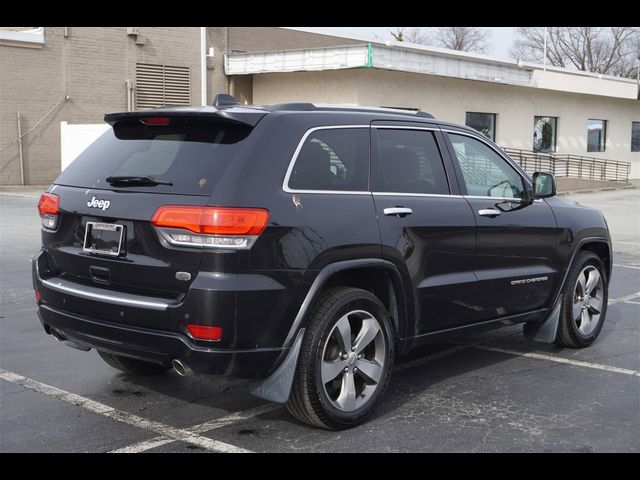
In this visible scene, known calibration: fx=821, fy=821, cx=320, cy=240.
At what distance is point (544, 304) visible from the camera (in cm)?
646

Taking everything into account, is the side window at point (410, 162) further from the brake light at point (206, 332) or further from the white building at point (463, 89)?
the white building at point (463, 89)

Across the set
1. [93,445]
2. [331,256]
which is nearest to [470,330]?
[331,256]

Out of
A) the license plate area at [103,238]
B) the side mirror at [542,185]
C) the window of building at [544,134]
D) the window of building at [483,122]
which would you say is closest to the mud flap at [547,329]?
the side mirror at [542,185]

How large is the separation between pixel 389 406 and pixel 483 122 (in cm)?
2716

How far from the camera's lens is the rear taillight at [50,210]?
4949mm

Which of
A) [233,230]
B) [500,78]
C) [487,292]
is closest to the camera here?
[233,230]

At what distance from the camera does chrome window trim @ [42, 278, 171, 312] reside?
433cm

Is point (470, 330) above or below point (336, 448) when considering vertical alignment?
above

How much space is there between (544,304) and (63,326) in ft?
12.0

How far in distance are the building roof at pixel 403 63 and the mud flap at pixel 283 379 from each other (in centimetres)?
2030

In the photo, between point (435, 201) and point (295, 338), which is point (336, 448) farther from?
point (435, 201)

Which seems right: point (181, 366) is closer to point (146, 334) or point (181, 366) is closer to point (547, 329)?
point (146, 334)

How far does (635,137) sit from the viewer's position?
41750 millimetres

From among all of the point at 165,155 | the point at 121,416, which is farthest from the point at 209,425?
the point at 165,155
